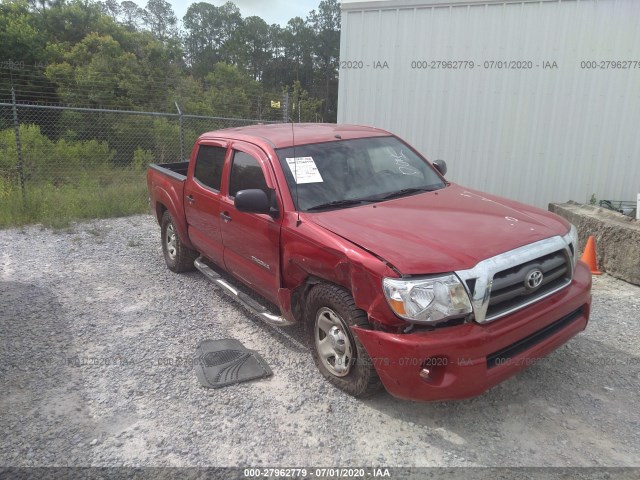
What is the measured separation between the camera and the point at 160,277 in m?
5.85

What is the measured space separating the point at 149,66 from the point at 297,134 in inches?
1134

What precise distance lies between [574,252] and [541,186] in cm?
491

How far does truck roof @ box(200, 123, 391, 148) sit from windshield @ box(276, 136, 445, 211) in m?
0.08

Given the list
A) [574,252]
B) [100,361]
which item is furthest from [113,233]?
[574,252]

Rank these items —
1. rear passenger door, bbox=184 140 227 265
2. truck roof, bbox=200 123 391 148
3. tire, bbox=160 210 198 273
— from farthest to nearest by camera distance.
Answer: tire, bbox=160 210 198 273 < rear passenger door, bbox=184 140 227 265 < truck roof, bbox=200 123 391 148

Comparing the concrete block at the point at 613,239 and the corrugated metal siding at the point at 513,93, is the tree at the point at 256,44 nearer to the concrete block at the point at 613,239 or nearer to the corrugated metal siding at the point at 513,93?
the corrugated metal siding at the point at 513,93

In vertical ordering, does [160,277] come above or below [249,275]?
below

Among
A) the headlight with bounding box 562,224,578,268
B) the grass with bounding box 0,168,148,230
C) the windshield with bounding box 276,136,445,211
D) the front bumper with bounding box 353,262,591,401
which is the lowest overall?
the grass with bounding box 0,168,148,230

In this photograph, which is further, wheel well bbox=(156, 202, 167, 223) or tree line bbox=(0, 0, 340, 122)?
tree line bbox=(0, 0, 340, 122)

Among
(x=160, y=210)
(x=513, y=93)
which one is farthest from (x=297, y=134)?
(x=513, y=93)

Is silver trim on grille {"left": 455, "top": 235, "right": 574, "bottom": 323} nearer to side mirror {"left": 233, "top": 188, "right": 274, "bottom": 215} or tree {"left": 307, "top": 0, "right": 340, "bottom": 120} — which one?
side mirror {"left": 233, "top": 188, "right": 274, "bottom": 215}

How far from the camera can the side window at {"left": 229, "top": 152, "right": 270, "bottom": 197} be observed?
13.1 ft

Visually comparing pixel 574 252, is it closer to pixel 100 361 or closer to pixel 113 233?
pixel 100 361

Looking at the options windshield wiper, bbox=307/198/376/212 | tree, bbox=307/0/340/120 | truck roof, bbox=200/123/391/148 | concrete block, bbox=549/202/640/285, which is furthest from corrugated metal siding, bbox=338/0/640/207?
tree, bbox=307/0/340/120
